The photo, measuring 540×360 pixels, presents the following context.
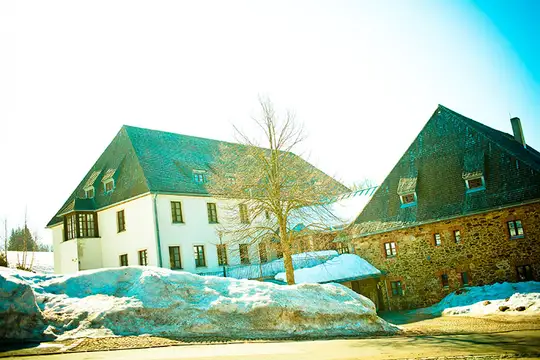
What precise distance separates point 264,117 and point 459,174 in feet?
45.8

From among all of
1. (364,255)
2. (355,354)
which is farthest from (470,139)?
(355,354)

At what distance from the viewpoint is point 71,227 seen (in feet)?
98.1

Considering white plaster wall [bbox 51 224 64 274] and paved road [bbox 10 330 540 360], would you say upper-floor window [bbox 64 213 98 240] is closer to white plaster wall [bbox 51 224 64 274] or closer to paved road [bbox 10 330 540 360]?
white plaster wall [bbox 51 224 64 274]

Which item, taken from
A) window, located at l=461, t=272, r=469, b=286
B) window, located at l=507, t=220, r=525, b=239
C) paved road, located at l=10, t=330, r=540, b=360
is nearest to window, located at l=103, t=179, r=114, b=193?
paved road, located at l=10, t=330, r=540, b=360

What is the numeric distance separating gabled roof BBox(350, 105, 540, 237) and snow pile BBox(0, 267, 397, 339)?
45.9 ft

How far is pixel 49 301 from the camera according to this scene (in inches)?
453

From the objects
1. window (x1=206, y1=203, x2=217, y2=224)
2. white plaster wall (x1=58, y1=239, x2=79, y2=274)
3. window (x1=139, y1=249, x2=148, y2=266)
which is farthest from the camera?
window (x1=206, y1=203, x2=217, y2=224)

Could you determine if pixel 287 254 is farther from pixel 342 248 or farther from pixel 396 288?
pixel 342 248

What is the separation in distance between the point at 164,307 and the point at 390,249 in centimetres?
2029

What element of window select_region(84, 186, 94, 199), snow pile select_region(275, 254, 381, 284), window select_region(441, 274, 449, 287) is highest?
window select_region(84, 186, 94, 199)

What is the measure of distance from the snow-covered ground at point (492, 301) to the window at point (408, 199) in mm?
6457

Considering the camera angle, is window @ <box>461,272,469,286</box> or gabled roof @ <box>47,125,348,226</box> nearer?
window @ <box>461,272,469,286</box>

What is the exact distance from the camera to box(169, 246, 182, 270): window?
91.1ft

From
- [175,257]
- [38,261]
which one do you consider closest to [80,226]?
[175,257]
